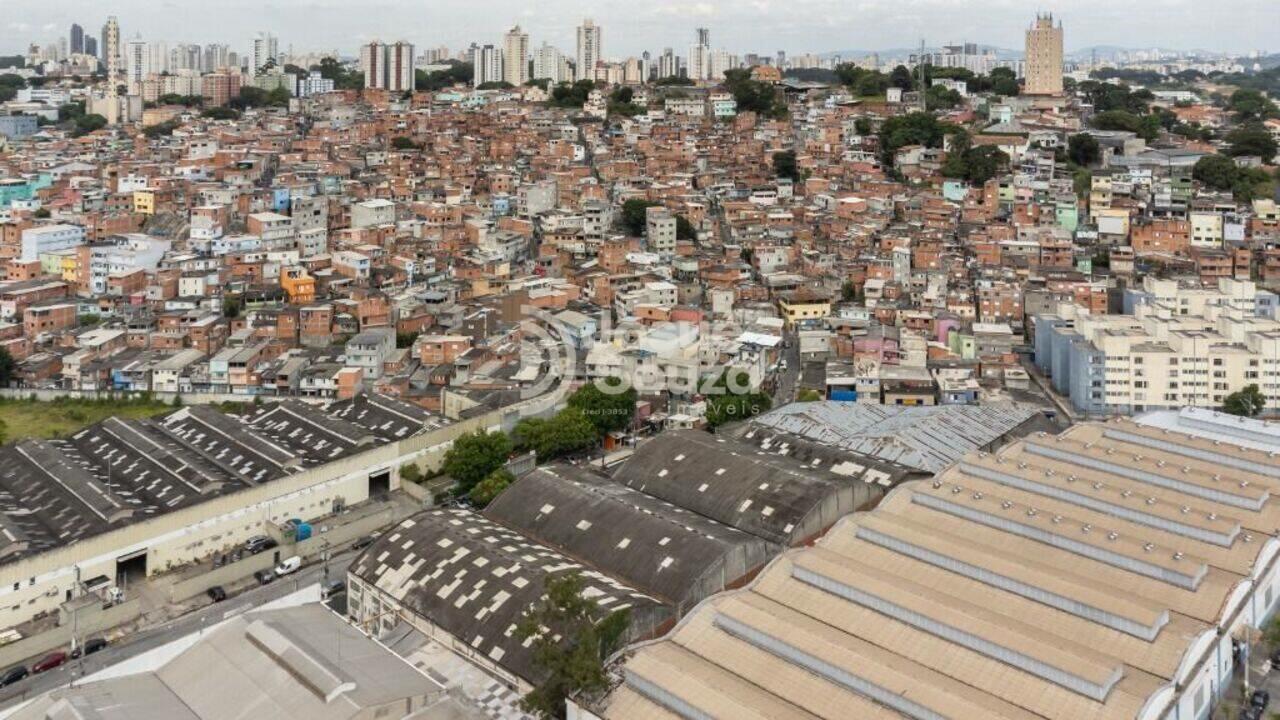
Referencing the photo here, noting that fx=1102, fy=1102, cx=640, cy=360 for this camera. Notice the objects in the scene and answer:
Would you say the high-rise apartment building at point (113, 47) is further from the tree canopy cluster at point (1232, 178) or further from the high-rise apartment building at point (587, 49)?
the tree canopy cluster at point (1232, 178)

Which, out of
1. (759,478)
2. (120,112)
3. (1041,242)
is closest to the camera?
(759,478)

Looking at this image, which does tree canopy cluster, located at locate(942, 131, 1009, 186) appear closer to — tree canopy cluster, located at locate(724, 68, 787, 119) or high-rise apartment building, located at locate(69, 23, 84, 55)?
tree canopy cluster, located at locate(724, 68, 787, 119)

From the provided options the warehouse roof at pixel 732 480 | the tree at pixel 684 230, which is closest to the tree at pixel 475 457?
the warehouse roof at pixel 732 480

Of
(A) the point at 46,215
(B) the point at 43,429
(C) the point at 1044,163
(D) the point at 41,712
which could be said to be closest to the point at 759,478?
(D) the point at 41,712

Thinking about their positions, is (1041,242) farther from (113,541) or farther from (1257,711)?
(113,541)

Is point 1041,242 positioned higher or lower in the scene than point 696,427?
higher

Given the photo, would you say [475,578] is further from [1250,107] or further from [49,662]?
[1250,107]

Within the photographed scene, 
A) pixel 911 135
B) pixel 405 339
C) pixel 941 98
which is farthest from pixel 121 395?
pixel 941 98
